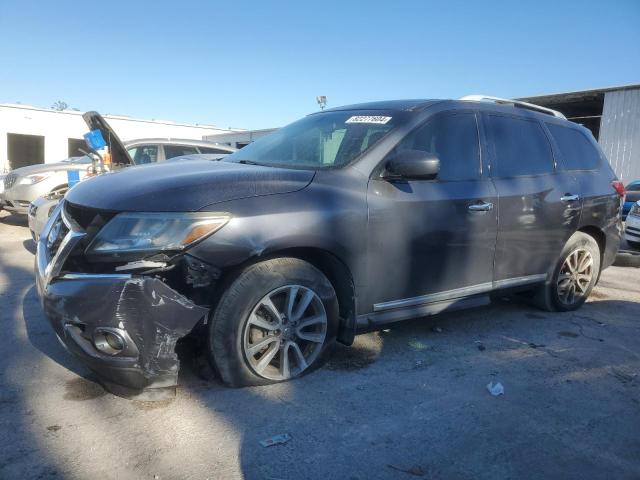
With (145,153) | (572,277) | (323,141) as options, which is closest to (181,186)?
(323,141)

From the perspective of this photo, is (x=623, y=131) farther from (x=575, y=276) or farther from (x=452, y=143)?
(x=452, y=143)

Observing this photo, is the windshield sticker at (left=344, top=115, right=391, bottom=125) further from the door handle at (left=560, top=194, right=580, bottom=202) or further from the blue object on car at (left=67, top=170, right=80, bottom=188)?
the blue object on car at (left=67, top=170, right=80, bottom=188)

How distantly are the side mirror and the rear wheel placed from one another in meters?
2.02

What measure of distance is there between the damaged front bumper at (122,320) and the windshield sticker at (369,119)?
5.95 ft

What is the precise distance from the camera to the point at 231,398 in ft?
9.12

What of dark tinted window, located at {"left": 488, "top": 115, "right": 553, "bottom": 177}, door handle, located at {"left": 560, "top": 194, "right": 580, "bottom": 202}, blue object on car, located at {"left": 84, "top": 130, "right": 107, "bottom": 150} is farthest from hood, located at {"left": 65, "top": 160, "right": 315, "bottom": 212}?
blue object on car, located at {"left": 84, "top": 130, "right": 107, "bottom": 150}

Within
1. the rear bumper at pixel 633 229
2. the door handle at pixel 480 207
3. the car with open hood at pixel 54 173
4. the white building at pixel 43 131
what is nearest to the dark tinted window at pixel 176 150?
the car with open hood at pixel 54 173

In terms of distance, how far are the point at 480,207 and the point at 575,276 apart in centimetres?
171

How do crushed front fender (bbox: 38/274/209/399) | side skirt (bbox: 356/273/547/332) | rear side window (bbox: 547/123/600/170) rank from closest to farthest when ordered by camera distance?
1. crushed front fender (bbox: 38/274/209/399)
2. side skirt (bbox: 356/273/547/332)
3. rear side window (bbox: 547/123/600/170)

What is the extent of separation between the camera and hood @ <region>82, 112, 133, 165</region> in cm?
679

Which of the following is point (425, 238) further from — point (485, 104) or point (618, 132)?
point (618, 132)

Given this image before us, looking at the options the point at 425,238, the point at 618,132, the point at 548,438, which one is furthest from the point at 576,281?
the point at 618,132

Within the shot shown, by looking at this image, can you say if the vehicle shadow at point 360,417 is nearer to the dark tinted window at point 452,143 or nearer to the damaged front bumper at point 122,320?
the damaged front bumper at point 122,320

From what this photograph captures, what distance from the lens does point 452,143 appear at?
370 cm
